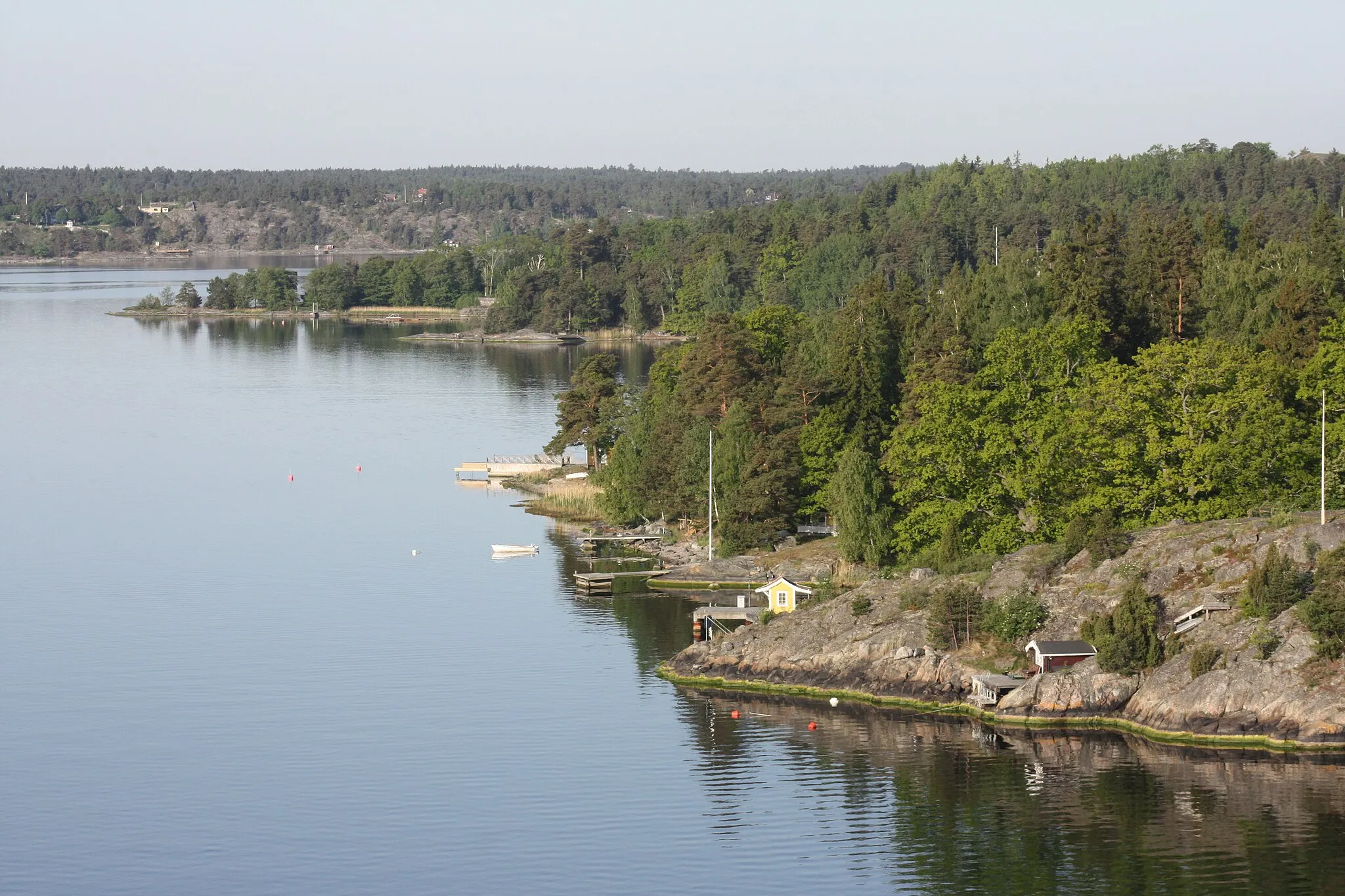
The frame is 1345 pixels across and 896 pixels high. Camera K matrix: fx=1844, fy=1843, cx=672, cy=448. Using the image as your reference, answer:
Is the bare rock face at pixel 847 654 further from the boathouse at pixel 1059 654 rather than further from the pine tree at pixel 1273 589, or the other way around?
the pine tree at pixel 1273 589

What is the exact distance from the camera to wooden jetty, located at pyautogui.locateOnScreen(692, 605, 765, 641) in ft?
186

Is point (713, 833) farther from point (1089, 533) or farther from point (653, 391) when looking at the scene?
point (653, 391)

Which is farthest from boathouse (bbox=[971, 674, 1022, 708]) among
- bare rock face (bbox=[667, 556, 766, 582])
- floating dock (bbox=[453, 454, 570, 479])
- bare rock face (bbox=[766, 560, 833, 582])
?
floating dock (bbox=[453, 454, 570, 479])

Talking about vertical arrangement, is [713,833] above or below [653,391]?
below

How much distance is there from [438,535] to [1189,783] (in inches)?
1680

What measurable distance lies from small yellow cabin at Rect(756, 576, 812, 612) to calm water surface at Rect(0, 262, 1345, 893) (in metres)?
3.19

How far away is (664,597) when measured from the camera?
64.2m

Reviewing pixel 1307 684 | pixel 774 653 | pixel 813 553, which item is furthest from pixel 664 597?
pixel 1307 684

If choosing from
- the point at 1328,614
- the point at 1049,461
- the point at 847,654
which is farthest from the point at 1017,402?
the point at 1328,614

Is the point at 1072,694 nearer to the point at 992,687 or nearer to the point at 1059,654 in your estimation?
the point at 1059,654

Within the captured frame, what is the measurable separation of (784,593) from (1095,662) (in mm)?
12694

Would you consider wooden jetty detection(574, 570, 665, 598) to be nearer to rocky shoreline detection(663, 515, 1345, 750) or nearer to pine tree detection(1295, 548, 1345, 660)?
rocky shoreline detection(663, 515, 1345, 750)

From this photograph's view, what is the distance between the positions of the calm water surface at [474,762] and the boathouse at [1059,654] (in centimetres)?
243

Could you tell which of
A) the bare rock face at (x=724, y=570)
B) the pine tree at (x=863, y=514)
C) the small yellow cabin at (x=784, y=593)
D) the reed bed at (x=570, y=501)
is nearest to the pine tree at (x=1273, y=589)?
the small yellow cabin at (x=784, y=593)
